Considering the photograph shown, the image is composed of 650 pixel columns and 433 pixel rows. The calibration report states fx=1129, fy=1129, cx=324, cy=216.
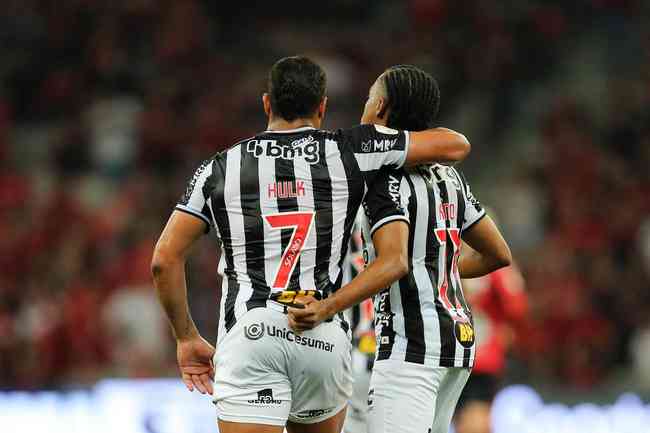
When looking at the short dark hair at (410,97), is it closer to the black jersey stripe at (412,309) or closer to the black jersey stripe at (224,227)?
the black jersey stripe at (412,309)

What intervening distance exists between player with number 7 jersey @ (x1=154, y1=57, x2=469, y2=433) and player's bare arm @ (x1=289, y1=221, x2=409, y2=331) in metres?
0.07

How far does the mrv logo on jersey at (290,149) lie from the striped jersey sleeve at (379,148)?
0.14 metres

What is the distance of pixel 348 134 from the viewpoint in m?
3.99

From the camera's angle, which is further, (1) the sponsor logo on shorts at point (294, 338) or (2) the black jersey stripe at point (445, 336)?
(2) the black jersey stripe at point (445, 336)

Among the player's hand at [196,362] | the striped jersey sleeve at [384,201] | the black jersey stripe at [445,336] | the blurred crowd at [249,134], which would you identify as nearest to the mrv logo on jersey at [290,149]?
the striped jersey sleeve at [384,201]

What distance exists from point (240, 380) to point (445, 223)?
92cm

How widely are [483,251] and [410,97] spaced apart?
2.35 feet

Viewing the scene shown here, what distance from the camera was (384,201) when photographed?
12.9 ft

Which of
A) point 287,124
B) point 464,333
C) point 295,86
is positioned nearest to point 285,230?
point 287,124

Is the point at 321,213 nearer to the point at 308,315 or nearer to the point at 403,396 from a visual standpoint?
the point at 308,315

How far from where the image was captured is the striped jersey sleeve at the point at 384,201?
3904 mm

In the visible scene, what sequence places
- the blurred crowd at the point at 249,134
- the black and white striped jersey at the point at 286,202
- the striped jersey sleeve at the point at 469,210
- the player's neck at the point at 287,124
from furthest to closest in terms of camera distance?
the blurred crowd at the point at 249,134 < the striped jersey sleeve at the point at 469,210 < the player's neck at the point at 287,124 < the black and white striped jersey at the point at 286,202

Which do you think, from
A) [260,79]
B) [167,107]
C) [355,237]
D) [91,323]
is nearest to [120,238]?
[91,323]

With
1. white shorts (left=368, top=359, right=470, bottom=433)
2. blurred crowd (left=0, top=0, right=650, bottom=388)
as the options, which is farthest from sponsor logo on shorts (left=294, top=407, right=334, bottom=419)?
blurred crowd (left=0, top=0, right=650, bottom=388)
